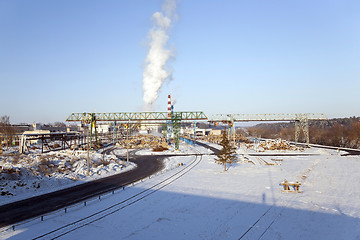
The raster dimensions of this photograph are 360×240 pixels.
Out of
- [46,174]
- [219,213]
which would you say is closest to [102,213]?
[219,213]

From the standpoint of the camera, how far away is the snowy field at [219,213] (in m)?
15.0

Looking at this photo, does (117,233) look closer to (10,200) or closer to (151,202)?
(151,202)

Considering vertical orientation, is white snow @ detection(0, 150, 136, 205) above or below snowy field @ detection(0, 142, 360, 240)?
above

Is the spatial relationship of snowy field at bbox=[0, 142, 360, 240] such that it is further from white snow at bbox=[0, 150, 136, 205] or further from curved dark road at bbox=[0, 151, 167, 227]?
white snow at bbox=[0, 150, 136, 205]

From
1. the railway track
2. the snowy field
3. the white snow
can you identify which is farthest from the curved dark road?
the railway track

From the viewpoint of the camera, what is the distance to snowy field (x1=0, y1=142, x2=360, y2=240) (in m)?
15.0

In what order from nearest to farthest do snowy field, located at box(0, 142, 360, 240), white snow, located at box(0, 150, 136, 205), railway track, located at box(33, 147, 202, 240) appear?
1. railway track, located at box(33, 147, 202, 240)
2. snowy field, located at box(0, 142, 360, 240)
3. white snow, located at box(0, 150, 136, 205)

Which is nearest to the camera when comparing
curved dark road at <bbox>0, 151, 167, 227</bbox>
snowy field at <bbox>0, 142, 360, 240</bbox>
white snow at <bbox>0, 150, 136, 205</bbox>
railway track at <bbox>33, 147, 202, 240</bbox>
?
railway track at <bbox>33, 147, 202, 240</bbox>

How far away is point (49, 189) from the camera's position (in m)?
26.0

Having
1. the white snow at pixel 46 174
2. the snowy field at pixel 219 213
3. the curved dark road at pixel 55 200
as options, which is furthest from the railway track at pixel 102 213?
the white snow at pixel 46 174

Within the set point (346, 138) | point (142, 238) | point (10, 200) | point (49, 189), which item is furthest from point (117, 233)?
point (346, 138)

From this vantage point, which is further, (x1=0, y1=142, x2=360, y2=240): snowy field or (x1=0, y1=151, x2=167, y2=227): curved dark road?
(x1=0, y1=151, x2=167, y2=227): curved dark road

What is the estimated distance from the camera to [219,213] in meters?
18.4

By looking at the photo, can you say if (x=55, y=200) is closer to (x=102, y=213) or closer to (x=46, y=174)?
(x=102, y=213)
